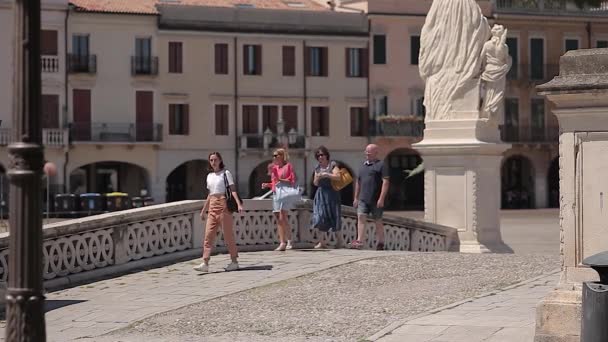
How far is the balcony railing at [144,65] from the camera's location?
213 ft

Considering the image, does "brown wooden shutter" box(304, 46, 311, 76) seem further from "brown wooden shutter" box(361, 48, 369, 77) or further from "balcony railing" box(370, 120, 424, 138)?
"balcony railing" box(370, 120, 424, 138)

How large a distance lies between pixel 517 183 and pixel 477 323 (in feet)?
211

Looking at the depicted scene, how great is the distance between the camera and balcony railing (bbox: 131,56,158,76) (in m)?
65.1

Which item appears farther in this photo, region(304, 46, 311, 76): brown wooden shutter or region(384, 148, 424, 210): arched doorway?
region(384, 148, 424, 210): arched doorway

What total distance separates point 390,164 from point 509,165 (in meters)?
7.34

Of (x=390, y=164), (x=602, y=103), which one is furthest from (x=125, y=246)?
(x=390, y=164)

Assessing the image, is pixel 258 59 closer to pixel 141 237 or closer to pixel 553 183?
pixel 553 183

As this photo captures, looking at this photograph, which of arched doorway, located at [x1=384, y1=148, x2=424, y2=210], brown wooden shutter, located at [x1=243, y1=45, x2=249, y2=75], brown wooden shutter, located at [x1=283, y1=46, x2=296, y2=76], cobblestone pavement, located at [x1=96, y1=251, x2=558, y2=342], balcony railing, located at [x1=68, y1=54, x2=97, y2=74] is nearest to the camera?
cobblestone pavement, located at [x1=96, y1=251, x2=558, y2=342]

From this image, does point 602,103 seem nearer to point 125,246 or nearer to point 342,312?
point 342,312

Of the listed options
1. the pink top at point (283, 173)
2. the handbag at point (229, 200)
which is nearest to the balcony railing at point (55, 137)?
the pink top at point (283, 173)

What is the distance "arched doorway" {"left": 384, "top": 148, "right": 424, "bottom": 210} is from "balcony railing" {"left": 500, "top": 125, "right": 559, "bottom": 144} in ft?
16.8

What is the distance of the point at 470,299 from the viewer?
14.3 meters

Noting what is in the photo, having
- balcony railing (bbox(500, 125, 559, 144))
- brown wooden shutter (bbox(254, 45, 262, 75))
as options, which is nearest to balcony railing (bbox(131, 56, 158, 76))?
brown wooden shutter (bbox(254, 45, 262, 75))

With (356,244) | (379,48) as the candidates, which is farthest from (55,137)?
(356,244)
